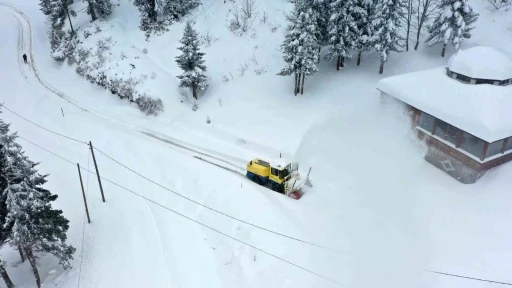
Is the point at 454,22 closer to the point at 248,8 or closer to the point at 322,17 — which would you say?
the point at 322,17

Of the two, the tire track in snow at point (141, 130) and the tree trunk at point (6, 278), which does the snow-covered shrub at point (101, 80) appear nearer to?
the tire track in snow at point (141, 130)

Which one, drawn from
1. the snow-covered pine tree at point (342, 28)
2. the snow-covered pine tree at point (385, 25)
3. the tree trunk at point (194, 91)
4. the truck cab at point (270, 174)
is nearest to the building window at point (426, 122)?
the snow-covered pine tree at point (385, 25)

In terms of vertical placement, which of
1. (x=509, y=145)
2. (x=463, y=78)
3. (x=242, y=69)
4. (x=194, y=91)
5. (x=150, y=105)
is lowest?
(x=150, y=105)

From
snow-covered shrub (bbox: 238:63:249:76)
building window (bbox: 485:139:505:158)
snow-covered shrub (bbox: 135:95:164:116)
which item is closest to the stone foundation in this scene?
building window (bbox: 485:139:505:158)

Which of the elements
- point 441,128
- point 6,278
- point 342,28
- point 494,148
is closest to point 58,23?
point 342,28

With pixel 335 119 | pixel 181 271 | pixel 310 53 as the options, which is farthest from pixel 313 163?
pixel 181 271

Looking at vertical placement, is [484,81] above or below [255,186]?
above

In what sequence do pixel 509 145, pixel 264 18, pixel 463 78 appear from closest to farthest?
1. pixel 509 145
2. pixel 463 78
3. pixel 264 18
